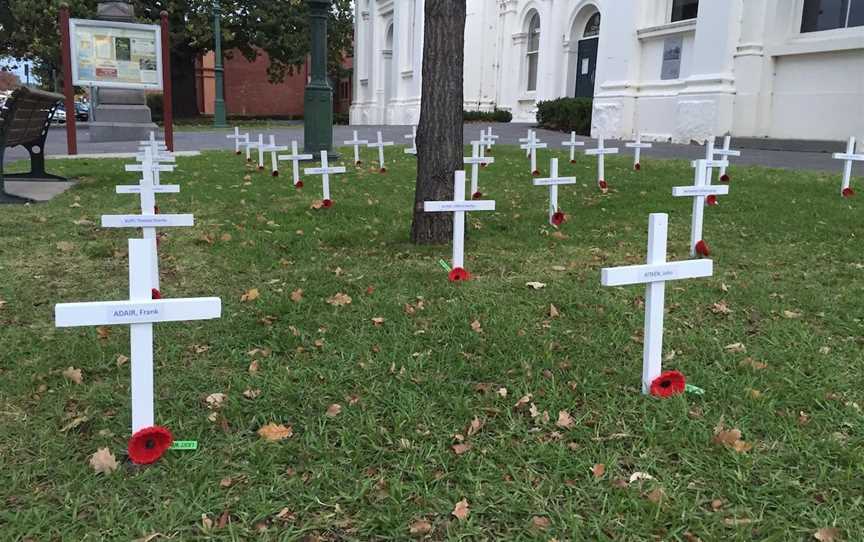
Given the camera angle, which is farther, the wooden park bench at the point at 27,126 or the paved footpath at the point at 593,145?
the paved footpath at the point at 593,145

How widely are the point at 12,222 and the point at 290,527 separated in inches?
225

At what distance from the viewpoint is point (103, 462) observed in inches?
104

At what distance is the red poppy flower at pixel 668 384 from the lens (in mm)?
3162

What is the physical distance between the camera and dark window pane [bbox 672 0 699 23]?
17875mm

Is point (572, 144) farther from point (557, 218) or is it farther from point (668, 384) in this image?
point (668, 384)

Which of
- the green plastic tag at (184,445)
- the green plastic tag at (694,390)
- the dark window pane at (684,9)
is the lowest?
the green plastic tag at (184,445)

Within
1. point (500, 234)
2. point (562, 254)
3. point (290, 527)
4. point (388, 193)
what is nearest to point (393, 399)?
point (290, 527)

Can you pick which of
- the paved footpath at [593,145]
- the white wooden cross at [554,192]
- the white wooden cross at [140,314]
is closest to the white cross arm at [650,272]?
the white wooden cross at [140,314]

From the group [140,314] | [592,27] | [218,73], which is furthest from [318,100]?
[218,73]

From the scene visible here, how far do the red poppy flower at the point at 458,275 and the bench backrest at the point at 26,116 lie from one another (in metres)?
5.48

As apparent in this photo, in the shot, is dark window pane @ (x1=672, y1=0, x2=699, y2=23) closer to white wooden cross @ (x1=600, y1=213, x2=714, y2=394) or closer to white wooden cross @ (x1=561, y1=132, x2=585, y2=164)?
white wooden cross @ (x1=561, y1=132, x2=585, y2=164)

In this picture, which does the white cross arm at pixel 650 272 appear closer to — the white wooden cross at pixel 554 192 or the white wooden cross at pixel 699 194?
the white wooden cross at pixel 699 194

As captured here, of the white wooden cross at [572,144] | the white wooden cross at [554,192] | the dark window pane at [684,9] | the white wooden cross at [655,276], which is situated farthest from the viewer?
the dark window pane at [684,9]

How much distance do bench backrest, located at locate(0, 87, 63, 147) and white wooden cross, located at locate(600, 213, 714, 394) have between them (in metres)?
7.12
